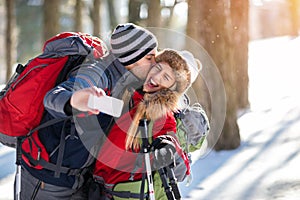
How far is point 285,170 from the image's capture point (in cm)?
662

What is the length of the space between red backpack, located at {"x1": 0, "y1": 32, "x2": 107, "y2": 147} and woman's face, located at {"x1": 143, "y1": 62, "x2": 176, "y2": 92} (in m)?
0.28

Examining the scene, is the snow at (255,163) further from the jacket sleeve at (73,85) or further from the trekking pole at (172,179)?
the jacket sleeve at (73,85)

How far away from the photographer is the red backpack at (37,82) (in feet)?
Result: 8.45

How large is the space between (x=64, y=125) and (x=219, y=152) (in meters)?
5.44

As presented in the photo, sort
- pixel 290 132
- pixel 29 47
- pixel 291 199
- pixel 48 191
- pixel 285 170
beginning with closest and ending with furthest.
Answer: pixel 48 191, pixel 291 199, pixel 285 170, pixel 290 132, pixel 29 47

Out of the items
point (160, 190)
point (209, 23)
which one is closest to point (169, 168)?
point (160, 190)

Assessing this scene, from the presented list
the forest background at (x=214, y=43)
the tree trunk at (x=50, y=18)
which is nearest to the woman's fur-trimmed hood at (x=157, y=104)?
the forest background at (x=214, y=43)

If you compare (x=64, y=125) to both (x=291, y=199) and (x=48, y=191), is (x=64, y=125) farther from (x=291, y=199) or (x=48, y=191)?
(x=291, y=199)

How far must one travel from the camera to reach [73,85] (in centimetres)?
238

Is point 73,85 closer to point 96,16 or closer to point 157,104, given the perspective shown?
point 157,104

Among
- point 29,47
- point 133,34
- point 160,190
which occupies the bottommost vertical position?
point 29,47

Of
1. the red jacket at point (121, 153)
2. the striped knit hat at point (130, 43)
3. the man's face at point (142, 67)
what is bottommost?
the red jacket at point (121, 153)

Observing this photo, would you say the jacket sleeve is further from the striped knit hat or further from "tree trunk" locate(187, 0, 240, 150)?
"tree trunk" locate(187, 0, 240, 150)

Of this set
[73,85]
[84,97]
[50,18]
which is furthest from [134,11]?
[84,97]
